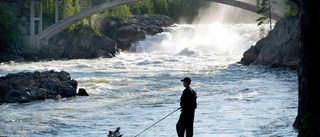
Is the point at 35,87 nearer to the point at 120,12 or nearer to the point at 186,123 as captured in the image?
the point at 186,123

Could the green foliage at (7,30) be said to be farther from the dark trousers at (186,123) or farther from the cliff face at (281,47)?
the dark trousers at (186,123)

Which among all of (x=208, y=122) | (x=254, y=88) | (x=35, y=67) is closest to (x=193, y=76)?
(x=254, y=88)

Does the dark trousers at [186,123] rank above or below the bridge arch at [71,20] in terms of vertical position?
below

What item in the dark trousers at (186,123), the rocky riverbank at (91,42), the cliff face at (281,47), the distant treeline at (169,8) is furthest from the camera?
the distant treeline at (169,8)

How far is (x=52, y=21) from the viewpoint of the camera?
57250mm

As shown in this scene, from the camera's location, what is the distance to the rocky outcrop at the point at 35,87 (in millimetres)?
26938

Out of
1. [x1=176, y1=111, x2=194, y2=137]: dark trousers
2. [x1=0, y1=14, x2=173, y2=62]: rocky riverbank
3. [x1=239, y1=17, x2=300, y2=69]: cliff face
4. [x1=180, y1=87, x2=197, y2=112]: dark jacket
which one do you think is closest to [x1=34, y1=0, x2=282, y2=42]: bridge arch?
[x1=0, y1=14, x2=173, y2=62]: rocky riverbank

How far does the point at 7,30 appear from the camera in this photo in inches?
2020

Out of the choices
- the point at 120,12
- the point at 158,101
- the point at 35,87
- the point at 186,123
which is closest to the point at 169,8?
the point at 120,12

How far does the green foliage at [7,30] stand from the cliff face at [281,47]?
52.4ft

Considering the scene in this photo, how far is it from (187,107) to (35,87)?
44.6 ft

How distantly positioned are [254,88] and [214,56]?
75.4ft

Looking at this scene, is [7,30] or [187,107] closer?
[187,107]

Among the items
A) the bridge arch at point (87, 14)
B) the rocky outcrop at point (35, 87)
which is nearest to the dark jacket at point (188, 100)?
the rocky outcrop at point (35, 87)
